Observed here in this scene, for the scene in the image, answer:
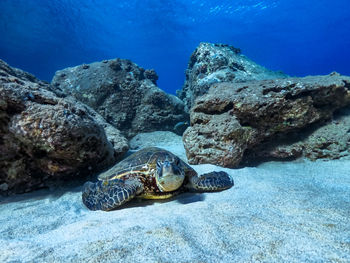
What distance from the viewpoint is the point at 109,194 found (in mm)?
2523

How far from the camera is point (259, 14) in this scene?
4228cm

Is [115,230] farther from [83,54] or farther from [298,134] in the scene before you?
[83,54]

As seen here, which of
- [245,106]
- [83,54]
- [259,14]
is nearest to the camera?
[245,106]

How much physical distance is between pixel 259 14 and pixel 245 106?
5293cm

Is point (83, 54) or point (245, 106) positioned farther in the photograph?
point (83, 54)

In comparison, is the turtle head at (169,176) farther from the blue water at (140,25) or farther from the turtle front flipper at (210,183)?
the blue water at (140,25)

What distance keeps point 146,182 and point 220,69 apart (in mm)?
7998

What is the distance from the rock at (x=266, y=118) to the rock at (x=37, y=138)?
A: 8.67 feet

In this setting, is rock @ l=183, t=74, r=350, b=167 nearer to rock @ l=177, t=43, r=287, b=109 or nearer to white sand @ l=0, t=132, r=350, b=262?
white sand @ l=0, t=132, r=350, b=262

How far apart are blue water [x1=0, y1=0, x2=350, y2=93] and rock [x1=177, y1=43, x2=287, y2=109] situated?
34324 millimetres

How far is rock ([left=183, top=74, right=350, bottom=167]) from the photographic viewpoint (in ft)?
12.7

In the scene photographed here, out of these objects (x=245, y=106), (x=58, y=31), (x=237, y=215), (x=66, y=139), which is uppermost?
(x=58, y=31)

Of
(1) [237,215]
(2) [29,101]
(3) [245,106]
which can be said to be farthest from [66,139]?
(3) [245,106]

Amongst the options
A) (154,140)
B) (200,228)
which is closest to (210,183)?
(200,228)
